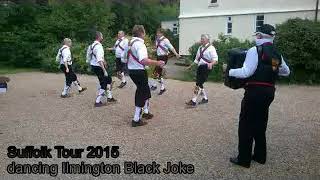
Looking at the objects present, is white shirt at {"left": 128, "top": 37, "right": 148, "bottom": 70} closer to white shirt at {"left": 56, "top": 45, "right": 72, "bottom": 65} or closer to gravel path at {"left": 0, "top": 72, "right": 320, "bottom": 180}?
gravel path at {"left": 0, "top": 72, "right": 320, "bottom": 180}

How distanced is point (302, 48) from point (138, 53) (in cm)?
944

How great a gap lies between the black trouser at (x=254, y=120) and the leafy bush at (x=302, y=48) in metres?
10.3

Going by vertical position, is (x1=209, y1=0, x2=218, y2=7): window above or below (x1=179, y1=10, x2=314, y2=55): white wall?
above

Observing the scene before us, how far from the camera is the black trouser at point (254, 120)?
6.64m

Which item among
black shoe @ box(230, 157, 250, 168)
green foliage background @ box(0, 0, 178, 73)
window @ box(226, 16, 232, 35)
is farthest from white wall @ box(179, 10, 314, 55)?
black shoe @ box(230, 157, 250, 168)

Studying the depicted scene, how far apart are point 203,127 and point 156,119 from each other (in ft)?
3.96

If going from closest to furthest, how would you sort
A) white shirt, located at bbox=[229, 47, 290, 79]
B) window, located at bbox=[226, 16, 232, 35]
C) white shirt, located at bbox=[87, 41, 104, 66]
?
white shirt, located at bbox=[229, 47, 290, 79] → white shirt, located at bbox=[87, 41, 104, 66] → window, located at bbox=[226, 16, 232, 35]

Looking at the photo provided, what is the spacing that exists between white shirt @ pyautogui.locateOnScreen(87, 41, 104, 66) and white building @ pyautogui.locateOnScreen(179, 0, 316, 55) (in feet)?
55.7

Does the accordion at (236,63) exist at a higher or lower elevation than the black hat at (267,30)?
lower

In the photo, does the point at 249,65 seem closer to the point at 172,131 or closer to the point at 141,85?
the point at 172,131

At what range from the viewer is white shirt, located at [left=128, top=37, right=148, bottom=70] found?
890 cm

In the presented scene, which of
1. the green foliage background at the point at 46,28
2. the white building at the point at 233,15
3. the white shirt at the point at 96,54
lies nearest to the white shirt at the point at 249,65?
the white shirt at the point at 96,54

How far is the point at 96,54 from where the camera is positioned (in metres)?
11.2

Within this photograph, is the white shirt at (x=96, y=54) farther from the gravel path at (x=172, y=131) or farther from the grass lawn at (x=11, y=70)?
the grass lawn at (x=11, y=70)
